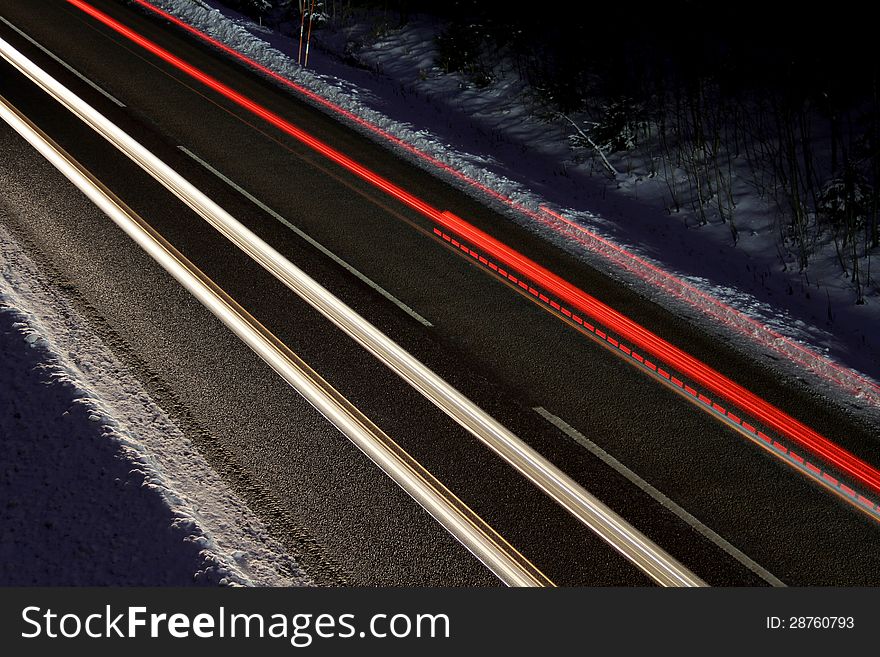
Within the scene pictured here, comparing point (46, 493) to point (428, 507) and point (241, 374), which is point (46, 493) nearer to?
point (241, 374)

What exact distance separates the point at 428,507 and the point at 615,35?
14.2 meters

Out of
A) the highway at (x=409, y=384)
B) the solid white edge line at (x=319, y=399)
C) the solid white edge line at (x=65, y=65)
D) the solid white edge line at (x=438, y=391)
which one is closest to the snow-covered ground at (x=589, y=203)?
the highway at (x=409, y=384)

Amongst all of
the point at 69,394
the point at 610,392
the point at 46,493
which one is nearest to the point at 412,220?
the point at 610,392

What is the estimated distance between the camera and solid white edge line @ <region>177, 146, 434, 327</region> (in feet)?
32.7

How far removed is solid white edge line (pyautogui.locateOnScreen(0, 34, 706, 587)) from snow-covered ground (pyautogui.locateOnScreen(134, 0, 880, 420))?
3605mm

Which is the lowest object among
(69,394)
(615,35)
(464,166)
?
(69,394)

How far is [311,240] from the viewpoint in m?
11.4

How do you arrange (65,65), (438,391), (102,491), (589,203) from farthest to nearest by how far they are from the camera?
1. (65,65)
2. (589,203)
3. (438,391)
4. (102,491)

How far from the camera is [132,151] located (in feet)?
43.4

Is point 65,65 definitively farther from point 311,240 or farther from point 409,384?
point 409,384

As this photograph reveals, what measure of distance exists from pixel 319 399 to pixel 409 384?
0.93m

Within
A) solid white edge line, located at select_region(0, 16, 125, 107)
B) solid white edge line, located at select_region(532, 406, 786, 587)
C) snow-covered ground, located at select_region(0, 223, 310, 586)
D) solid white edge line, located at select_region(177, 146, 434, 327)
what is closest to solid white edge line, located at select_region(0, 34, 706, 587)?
solid white edge line, located at select_region(532, 406, 786, 587)

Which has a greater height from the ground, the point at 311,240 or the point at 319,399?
the point at 311,240

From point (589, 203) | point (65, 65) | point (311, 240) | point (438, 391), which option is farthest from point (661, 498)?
point (65, 65)
